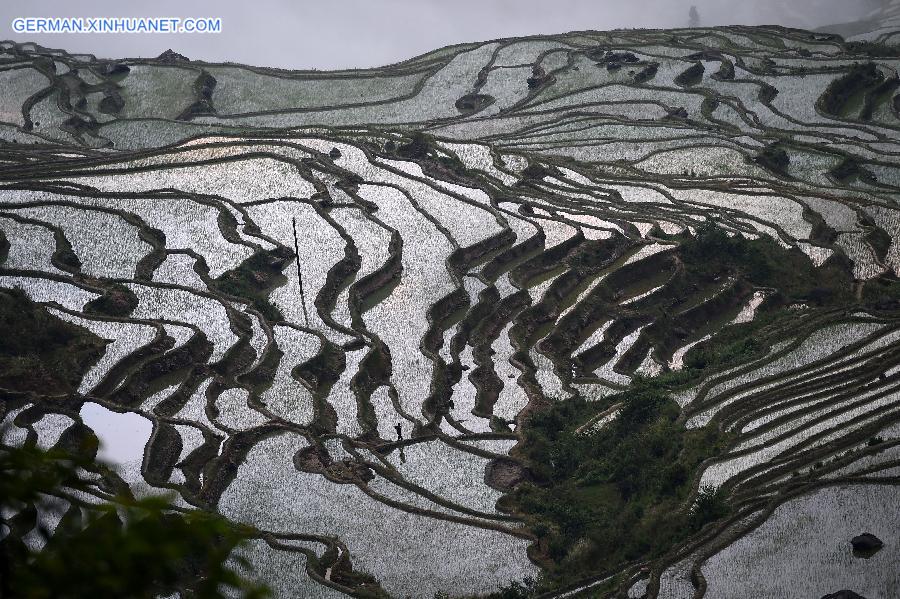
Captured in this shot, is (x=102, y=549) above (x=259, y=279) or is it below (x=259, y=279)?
below

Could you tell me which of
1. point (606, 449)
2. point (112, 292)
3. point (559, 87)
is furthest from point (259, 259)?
point (559, 87)

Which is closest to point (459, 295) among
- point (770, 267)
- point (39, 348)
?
point (770, 267)

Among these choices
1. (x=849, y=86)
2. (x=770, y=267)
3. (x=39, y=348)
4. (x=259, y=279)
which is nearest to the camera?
(x=39, y=348)

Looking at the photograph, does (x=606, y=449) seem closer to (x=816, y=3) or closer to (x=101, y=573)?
(x=101, y=573)

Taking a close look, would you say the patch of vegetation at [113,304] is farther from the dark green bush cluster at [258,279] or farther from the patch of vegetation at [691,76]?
the patch of vegetation at [691,76]

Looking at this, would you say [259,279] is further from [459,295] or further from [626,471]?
[626,471]
